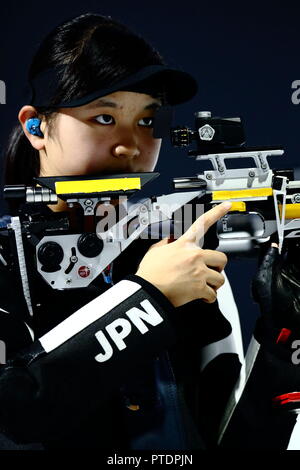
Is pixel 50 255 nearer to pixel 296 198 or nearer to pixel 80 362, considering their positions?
pixel 80 362

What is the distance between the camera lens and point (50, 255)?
26.3 inches

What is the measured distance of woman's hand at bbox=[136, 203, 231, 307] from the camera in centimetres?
64

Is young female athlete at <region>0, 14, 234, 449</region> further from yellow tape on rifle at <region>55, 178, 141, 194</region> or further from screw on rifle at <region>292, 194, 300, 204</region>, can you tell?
screw on rifle at <region>292, 194, 300, 204</region>

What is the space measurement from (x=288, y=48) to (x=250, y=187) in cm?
64

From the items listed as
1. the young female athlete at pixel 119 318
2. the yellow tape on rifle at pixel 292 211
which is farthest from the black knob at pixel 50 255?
the yellow tape on rifle at pixel 292 211

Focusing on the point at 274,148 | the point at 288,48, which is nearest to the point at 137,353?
the point at 274,148

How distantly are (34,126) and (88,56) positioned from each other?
0.12m

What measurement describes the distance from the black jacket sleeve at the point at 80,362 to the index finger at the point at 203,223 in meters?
0.09

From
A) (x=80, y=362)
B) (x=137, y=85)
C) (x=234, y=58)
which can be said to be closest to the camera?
(x=80, y=362)

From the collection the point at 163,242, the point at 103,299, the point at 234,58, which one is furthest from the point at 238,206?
the point at 234,58

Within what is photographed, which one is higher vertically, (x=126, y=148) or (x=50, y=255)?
(x=126, y=148)
